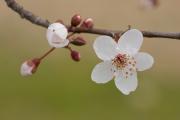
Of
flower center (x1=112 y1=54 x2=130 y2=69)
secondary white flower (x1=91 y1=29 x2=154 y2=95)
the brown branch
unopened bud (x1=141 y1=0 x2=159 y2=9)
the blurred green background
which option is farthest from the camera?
the blurred green background

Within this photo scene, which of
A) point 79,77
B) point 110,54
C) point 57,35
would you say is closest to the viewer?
point 57,35

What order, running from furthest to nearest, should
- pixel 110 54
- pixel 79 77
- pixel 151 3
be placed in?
pixel 79 77 → pixel 151 3 → pixel 110 54

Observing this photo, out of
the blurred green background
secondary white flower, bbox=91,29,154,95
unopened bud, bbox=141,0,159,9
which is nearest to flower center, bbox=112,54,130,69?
secondary white flower, bbox=91,29,154,95

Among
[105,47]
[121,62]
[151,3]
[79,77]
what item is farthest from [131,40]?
[79,77]

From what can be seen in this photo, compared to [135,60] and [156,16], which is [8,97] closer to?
[156,16]

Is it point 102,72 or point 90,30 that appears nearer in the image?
point 90,30

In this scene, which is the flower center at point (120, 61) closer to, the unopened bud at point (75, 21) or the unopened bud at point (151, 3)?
the unopened bud at point (75, 21)

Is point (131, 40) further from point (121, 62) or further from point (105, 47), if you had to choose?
point (121, 62)

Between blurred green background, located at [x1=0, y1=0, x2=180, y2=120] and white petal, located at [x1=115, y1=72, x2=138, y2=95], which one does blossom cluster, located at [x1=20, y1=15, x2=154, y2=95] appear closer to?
white petal, located at [x1=115, y1=72, x2=138, y2=95]
